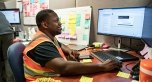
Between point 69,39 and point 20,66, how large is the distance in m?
1.11

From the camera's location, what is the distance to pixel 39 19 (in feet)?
4.76

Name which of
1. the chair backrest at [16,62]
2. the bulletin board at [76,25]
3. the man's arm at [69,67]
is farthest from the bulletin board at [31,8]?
the man's arm at [69,67]

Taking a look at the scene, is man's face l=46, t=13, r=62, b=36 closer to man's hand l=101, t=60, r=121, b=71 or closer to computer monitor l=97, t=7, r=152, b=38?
man's hand l=101, t=60, r=121, b=71

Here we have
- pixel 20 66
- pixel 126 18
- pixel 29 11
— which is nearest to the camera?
pixel 20 66

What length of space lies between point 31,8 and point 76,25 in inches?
38.1

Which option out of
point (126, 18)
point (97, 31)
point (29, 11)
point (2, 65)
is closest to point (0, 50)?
point (2, 65)

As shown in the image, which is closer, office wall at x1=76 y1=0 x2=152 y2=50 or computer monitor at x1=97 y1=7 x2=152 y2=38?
computer monitor at x1=97 y1=7 x2=152 y2=38

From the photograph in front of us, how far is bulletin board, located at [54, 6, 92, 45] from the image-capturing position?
2257 millimetres

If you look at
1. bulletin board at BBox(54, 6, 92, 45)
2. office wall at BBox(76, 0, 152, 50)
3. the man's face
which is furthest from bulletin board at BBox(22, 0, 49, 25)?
the man's face

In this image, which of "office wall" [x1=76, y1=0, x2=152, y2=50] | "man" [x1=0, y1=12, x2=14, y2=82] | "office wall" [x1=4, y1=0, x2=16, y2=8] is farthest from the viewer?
"office wall" [x1=4, y1=0, x2=16, y2=8]

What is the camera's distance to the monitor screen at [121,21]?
66.7 inches

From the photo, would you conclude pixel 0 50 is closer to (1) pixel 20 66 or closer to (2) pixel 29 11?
(2) pixel 29 11

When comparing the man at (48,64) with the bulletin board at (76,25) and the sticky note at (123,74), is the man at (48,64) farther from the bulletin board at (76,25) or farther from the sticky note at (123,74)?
the bulletin board at (76,25)

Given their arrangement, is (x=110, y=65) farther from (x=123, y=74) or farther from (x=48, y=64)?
(x=48, y=64)
